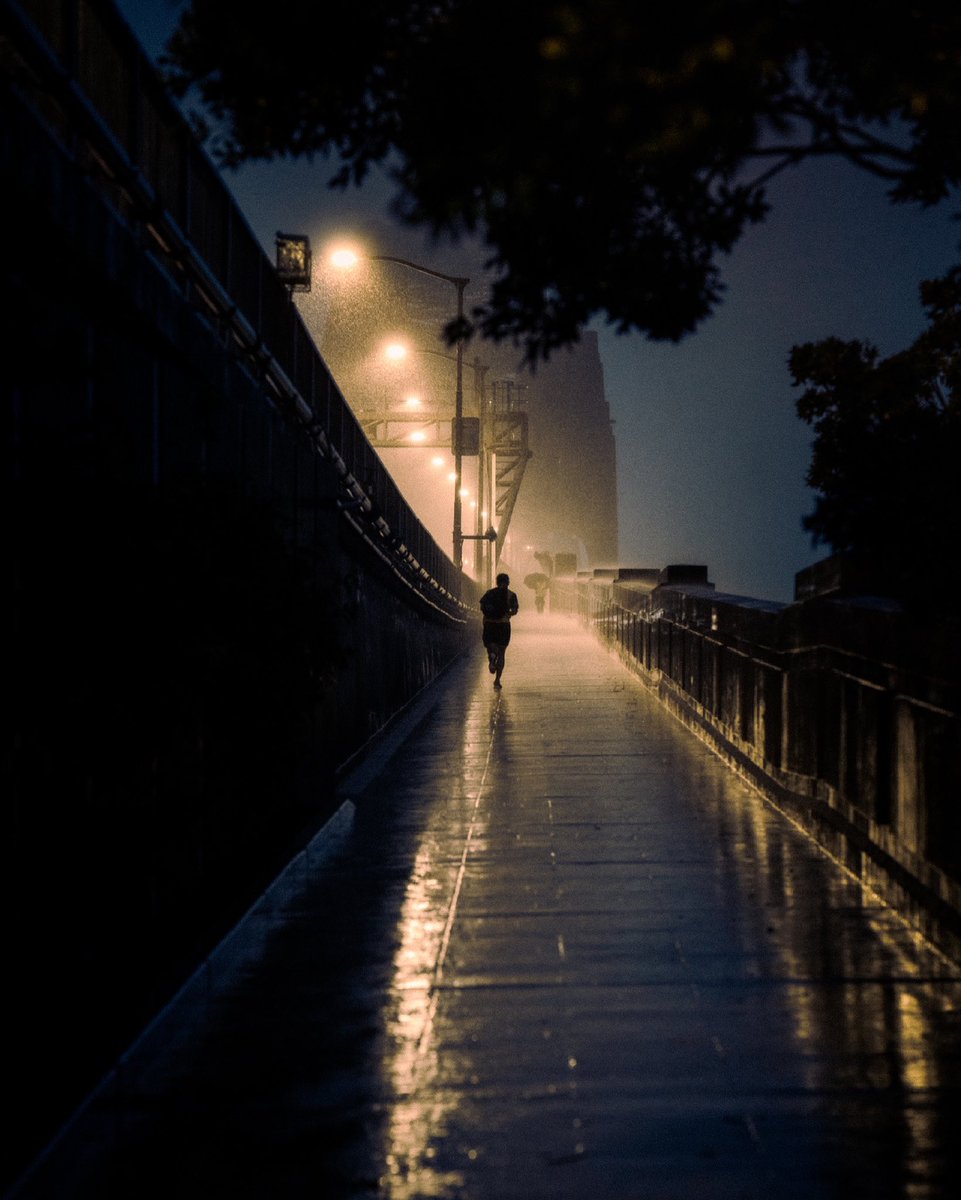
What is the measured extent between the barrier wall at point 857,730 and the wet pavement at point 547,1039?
0.84 feet

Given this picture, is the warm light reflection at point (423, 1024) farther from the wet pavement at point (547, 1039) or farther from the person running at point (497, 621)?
the person running at point (497, 621)

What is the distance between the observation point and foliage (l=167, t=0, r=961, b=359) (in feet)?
10.2

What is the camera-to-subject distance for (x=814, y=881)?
26.1 feet

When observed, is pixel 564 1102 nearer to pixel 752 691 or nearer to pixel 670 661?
pixel 752 691

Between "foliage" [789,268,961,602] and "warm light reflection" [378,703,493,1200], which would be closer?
"warm light reflection" [378,703,493,1200]

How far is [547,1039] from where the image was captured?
17.0ft

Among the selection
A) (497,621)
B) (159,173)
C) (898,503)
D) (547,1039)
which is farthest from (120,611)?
(497,621)

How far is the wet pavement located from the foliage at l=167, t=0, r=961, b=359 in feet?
8.06

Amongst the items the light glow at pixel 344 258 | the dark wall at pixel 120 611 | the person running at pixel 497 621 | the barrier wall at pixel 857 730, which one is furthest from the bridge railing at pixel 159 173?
the light glow at pixel 344 258

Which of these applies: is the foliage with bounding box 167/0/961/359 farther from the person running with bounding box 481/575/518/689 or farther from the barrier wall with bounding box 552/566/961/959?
the person running with bounding box 481/575/518/689

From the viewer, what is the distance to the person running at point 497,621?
21156 millimetres

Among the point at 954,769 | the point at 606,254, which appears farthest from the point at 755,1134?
the point at 606,254

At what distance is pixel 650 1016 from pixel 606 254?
282cm

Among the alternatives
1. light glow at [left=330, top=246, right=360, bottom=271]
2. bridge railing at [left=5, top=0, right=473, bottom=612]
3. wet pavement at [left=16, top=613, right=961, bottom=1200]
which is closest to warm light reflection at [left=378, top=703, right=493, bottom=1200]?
wet pavement at [left=16, top=613, right=961, bottom=1200]
